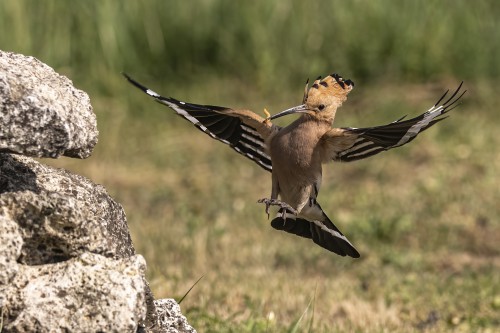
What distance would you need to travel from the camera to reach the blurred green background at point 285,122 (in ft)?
22.5

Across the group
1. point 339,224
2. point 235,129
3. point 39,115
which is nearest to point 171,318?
point 235,129

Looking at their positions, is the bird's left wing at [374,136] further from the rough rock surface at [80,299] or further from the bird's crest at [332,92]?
the rough rock surface at [80,299]

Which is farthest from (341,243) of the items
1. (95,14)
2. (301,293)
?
(95,14)

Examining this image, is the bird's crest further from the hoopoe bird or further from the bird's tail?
the bird's tail

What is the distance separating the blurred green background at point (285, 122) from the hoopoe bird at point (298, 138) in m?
1.48

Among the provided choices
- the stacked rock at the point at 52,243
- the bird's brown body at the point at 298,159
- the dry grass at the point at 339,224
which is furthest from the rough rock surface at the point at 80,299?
the dry grass at the point at 339,224

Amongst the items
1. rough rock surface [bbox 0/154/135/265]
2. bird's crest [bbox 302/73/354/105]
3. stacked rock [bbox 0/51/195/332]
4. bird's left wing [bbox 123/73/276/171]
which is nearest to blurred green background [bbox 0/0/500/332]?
bird's left wing [bbox 123/73/276/171]

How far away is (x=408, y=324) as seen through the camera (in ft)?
19.8

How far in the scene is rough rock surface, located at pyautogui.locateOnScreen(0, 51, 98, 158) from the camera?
3.29m

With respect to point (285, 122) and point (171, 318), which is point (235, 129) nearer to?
point (171, 318)

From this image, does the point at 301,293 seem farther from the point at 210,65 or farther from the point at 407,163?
the point at 210,65

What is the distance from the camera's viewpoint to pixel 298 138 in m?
4.44

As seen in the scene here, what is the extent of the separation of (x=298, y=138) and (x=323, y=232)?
69cm

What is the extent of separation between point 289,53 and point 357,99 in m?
0.87
